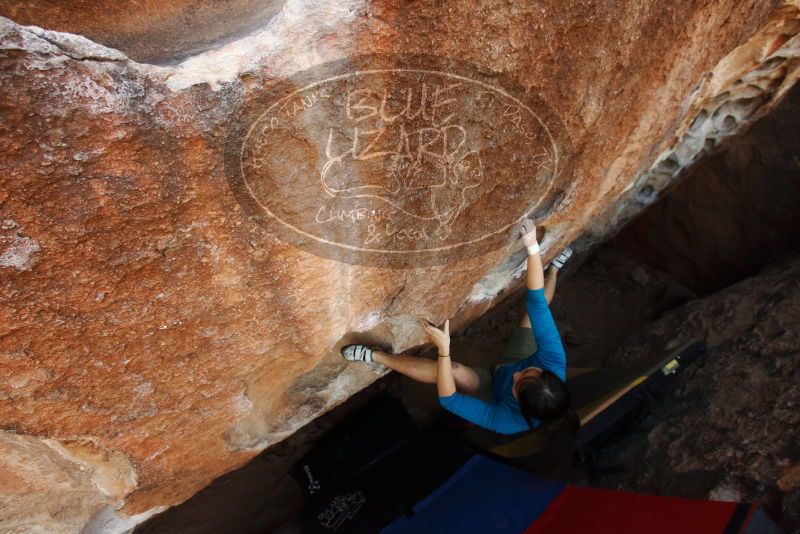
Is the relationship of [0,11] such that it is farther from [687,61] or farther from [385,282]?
[687,61]

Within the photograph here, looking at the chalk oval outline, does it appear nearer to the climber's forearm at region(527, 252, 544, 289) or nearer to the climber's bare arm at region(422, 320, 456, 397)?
the climber's forearm at region(527, 252, 544, 289)

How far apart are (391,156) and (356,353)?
902 millimetres

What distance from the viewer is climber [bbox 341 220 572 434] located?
1.67 m

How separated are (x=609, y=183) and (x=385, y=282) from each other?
1003 millimetres

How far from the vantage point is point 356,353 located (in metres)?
1.94

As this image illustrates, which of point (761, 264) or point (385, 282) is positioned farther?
point (761, 264)

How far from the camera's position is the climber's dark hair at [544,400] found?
165 centimetres

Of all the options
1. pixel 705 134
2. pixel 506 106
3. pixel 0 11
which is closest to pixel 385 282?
pixel 506 106

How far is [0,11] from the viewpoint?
42.8 inches

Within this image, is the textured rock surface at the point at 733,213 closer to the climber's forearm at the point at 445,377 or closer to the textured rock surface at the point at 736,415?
the textured rock surface at the point at 736,415

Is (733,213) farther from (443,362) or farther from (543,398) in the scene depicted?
(443,362)

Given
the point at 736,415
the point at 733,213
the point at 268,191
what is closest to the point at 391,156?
the point at 268,191

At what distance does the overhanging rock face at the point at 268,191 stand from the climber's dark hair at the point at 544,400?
47 cm

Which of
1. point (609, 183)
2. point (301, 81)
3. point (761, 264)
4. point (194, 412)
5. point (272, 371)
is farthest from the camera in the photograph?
point (761, 264)
